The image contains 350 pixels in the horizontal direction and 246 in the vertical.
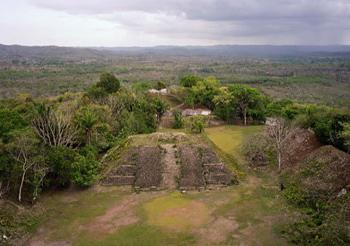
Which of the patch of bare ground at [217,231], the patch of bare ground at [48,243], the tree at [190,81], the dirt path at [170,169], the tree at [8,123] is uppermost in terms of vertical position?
the tree at [190,81]

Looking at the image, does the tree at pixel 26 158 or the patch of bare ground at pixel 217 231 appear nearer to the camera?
the patch of bare ground at pixel 217 231

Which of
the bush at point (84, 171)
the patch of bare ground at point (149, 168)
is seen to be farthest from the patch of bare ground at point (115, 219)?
the bush at point (84, 171)

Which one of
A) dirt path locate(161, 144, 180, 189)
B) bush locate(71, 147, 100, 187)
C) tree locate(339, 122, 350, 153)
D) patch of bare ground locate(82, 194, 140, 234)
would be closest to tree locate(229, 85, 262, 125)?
dirt path locate(161, 144, 180, 189)

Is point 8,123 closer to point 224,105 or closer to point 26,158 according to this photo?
point 26,158

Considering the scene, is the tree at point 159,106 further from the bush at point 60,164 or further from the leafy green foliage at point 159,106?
the bush at point 60,164

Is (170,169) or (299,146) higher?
(299,146)

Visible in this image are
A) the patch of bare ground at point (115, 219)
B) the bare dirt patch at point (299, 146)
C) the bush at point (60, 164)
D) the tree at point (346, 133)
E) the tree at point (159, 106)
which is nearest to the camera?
the patch of bare ground at point (115, 219)

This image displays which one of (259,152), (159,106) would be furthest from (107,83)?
(259,152)

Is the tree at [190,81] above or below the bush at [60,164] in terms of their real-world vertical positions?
above
